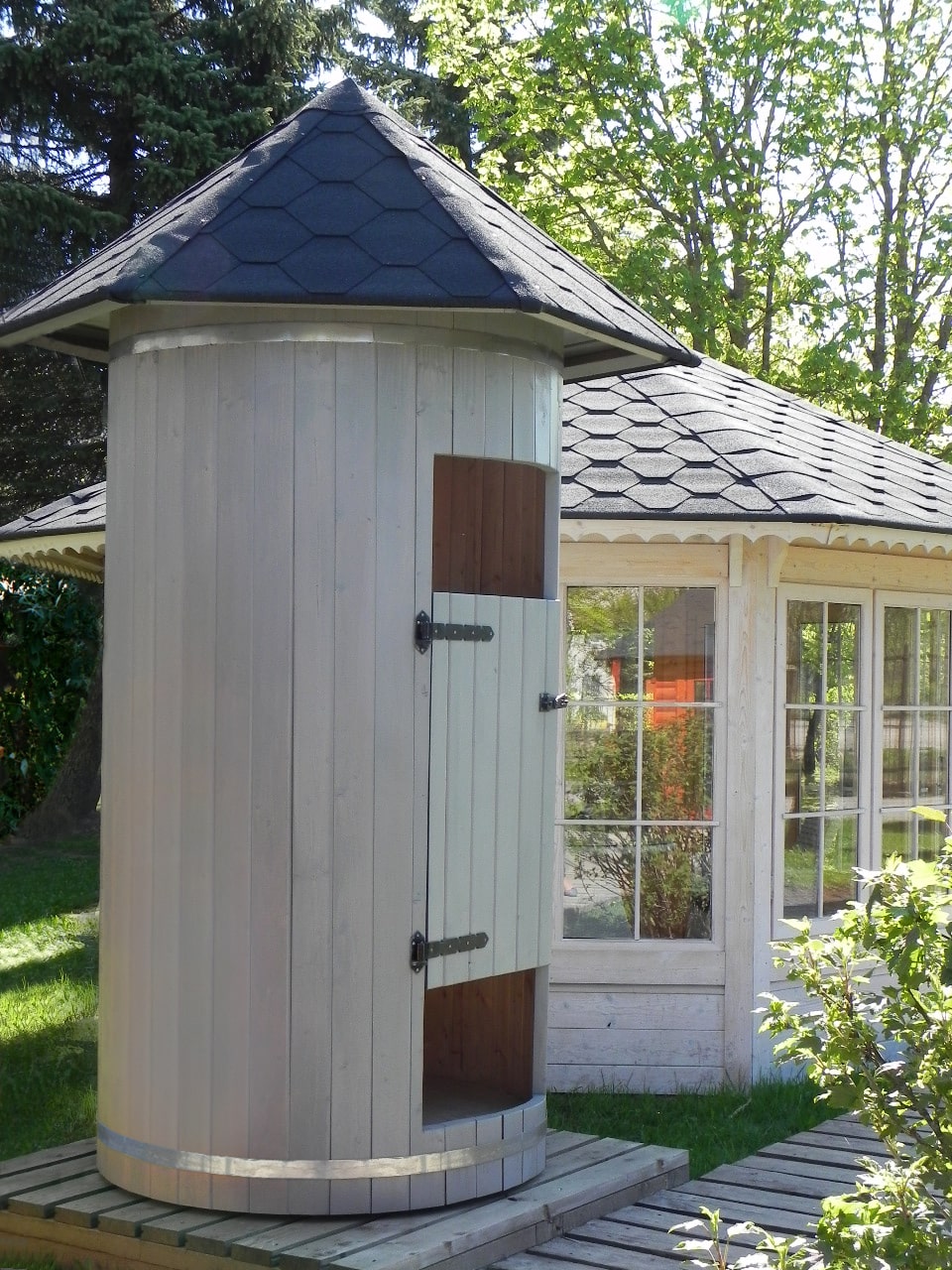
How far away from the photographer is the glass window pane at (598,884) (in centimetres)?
708

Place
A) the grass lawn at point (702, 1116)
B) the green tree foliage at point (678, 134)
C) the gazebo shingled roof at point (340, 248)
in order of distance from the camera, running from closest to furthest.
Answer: the gazebo shingled roof at point (340, 248) → the grass lawn at point (702, 1116) → the green tree foliage at point (678, 134)

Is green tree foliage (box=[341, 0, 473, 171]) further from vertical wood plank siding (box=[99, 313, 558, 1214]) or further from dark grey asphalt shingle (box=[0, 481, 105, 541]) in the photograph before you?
vertical wood plank siding (box=[99, 313, 558, 1214])

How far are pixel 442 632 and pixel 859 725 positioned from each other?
3.92 m

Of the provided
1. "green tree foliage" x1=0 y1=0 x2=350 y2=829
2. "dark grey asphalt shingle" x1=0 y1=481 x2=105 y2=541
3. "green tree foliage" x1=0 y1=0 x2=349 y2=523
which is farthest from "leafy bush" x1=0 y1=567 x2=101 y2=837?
"dark grey asphalt shingle" x1=0 y1=481 x2=105 y2=541

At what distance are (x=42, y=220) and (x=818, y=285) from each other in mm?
Answer: 8627

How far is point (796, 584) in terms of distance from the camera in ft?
23.9

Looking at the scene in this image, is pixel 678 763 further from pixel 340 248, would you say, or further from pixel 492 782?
pixel 340 248

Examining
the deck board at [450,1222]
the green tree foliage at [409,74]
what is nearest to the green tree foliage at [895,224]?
the green tree foliage at [409,74]

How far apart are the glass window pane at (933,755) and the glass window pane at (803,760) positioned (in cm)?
98

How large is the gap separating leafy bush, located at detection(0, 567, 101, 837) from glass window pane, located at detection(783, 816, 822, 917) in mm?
9506

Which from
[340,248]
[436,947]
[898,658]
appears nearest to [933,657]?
[898,658]

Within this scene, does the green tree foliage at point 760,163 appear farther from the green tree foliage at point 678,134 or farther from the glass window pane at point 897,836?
the glass window pane at point 897,836

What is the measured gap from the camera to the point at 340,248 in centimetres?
424

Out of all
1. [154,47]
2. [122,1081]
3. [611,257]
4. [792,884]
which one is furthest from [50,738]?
[122,1081]
